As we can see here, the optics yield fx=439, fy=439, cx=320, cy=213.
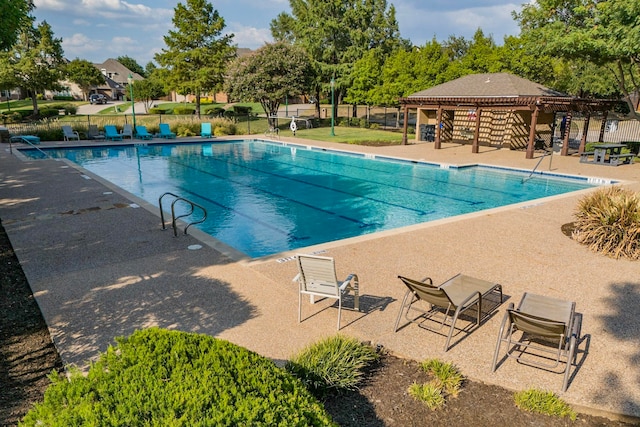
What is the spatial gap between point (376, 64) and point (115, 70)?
7713cm

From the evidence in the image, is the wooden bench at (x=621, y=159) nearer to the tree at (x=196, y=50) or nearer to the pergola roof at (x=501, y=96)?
the pergola roof at (x=501, y=96)

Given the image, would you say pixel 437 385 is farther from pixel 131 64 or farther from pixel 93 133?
pixel 131 64

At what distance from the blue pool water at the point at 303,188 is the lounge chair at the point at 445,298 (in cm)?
481

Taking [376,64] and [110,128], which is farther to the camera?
[376,64]

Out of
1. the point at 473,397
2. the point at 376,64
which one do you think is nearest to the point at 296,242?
the point at 473,397

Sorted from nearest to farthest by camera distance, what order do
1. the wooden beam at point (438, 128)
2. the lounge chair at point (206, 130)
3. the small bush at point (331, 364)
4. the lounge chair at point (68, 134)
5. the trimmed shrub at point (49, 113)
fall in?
the small bush at point (331, 364) < the wooden beam at point (438, 128) < the lounge chair at point (68, 134) < the lounge chair at point (206, 130) < the trimmed shrub at point (49, 113)

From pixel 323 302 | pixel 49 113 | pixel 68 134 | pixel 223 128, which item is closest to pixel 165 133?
pixel 223 128

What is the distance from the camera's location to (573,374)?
Result: 14.6 ft

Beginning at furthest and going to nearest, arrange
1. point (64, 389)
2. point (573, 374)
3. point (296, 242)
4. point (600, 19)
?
point (600, 19) → point (296, 242) → point (573, 374) → point (64, 389)

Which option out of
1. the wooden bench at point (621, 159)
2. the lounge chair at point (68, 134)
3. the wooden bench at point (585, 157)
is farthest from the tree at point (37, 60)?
the wooden bench at point (621, 159)

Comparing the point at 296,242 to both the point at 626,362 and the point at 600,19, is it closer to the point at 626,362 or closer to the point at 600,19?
the point at 626,362

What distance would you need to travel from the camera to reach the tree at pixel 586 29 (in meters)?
13.9

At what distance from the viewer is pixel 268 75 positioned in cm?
3344

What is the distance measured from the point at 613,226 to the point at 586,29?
1108cm
